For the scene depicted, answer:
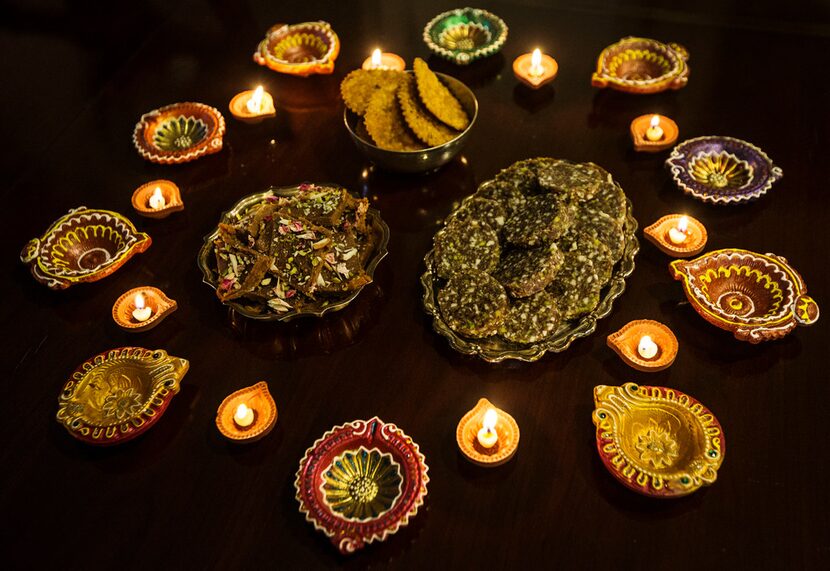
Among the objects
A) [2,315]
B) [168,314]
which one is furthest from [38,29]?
[168,314]

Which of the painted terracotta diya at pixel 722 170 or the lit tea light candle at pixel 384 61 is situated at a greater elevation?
the lit tea light candle at pixel 384 61

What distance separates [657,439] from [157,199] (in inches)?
91.8

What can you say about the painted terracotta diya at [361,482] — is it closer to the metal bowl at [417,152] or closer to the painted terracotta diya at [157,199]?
the metal bowl at [417,152]

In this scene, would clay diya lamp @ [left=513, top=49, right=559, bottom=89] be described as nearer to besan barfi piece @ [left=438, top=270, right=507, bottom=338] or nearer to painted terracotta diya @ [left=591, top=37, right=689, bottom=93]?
painted terracotta diya @ [left=591, top=37, right=689, bottom=93]

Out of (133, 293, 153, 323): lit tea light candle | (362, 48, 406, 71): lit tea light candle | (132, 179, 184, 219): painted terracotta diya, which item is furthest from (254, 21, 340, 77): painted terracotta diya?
(133, 293, 153, 323): lit tea light candle

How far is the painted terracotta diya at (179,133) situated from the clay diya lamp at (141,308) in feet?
2.64

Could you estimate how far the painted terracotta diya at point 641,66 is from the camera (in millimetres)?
3145

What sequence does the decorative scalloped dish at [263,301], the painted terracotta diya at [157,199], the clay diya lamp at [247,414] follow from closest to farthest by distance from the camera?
the clay diya lamp at [247,414]
the decorative scalloped dish at [263,301]
the painted terracotta diya at [157,199]

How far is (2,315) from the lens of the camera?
267cm

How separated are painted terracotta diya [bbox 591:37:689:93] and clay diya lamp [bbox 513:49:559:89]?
23 cm

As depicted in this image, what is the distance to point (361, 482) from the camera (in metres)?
2.09

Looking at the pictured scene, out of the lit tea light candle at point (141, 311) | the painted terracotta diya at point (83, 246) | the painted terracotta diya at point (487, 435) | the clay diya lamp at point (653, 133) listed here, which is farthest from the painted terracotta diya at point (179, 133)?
the clay diya lamp at point (653, 133)

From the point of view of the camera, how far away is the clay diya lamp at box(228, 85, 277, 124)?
3.21 meters

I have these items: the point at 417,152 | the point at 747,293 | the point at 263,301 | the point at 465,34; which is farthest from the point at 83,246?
the point at 747,293
